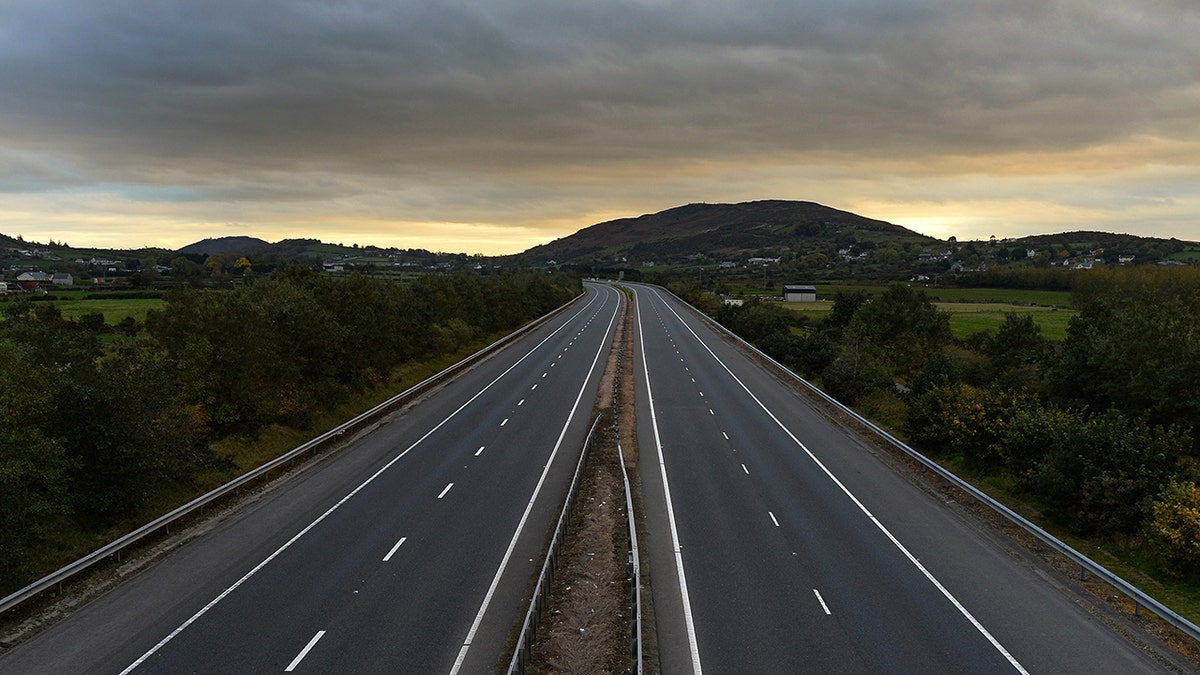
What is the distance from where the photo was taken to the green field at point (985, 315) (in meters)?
89.9

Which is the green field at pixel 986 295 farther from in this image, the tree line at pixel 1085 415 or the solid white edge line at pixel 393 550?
the solid white edge line at pixel 393 550

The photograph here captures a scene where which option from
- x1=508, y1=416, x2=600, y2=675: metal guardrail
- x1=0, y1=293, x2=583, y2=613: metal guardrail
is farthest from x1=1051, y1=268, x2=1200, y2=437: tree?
x1=0, y1=293, x2=583, y2=613: metal guardrail

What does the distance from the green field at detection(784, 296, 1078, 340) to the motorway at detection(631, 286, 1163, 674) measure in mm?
64415

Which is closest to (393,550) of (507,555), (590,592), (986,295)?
(507,555)

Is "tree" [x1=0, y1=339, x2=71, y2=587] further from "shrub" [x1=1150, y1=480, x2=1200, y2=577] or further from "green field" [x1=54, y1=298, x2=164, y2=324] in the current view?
"green field" [x1=54, y1=298, x2=164, y2=324]

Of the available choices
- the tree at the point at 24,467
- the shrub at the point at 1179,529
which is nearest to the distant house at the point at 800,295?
the shrub at the point at 1179,529

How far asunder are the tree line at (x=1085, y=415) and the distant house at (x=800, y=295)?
91.2 m

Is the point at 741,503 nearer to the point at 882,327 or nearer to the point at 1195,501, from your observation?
the point at 1195,501

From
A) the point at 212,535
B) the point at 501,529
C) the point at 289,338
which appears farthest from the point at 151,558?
the point at 289,338

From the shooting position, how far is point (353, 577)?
1773 centimetres

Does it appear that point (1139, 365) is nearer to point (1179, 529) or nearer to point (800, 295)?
point (1179, 529)

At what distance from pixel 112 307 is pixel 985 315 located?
132904 millimetres

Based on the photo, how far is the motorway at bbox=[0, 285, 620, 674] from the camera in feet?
46.2

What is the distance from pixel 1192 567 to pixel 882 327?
64044 mm
